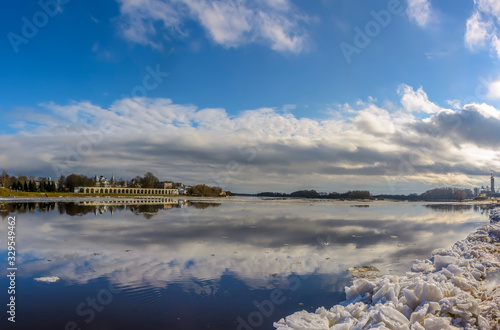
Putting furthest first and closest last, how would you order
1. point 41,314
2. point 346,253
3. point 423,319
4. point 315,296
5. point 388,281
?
point 346,253 < point 315,296 < point 388,281 < point 41,314 < point 423,319

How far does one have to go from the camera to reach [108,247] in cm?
998

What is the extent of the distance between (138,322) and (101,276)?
2.68m

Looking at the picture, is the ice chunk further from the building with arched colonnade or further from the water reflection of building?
the building with arched colonnade

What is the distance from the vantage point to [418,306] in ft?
13.6

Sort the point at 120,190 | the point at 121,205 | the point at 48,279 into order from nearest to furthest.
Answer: the point at 48,279 < the point at 121,205 < the point at 120,190

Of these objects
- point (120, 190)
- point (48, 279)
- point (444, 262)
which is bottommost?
point (120, 190)

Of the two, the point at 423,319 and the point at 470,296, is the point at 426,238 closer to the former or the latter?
the point at 470,296

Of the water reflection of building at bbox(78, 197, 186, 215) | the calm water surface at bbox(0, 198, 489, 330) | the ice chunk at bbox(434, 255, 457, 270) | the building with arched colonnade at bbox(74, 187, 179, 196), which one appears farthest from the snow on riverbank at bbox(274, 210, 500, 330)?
the building with arched colonnade at bbox(74, 187, 179, 196)

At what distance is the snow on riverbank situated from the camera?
388 centimetres

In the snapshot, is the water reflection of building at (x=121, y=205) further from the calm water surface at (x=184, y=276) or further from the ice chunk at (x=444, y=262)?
the ice chunk at (x=444, y=262)

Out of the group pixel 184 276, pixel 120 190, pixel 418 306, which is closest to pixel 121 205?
pixel 184 276

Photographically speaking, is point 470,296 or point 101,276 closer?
point 470,296

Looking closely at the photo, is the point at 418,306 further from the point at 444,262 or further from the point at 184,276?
the point at 184,276

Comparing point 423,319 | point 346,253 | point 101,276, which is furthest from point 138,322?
point 346,253
